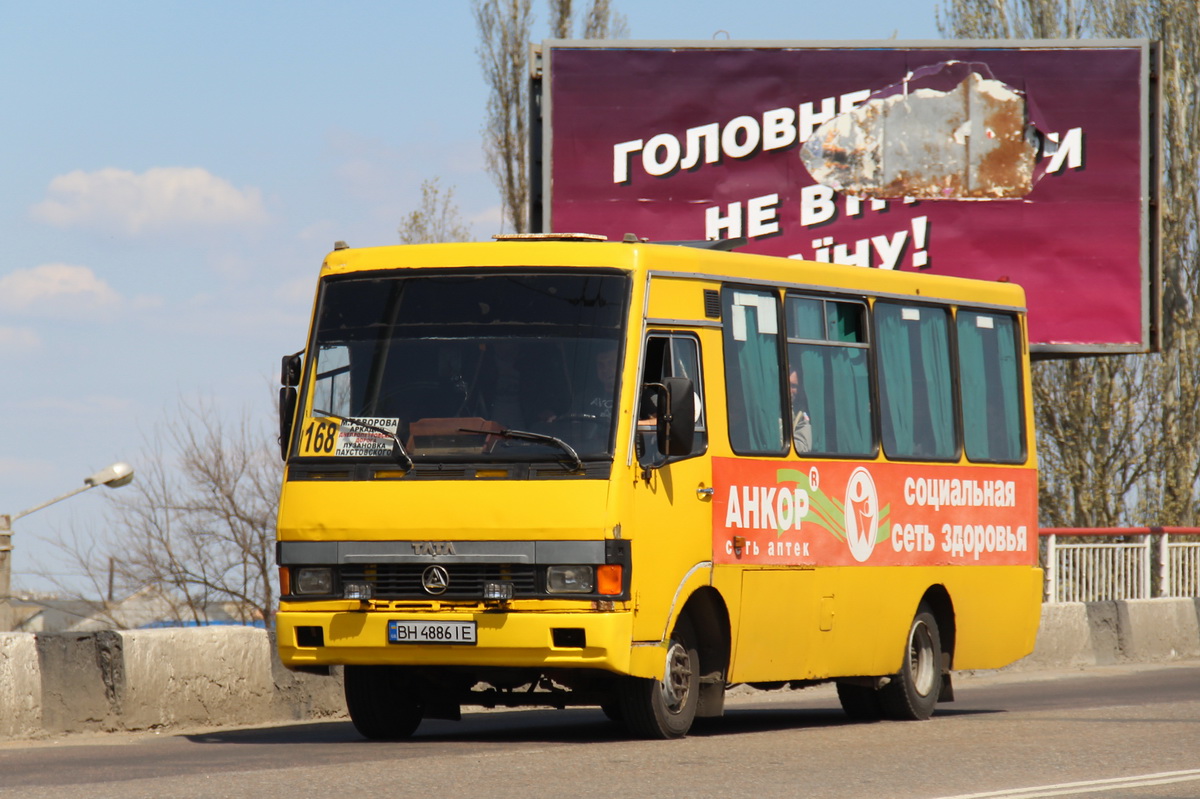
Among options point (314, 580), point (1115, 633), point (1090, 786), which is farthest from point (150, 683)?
point (1115, 633)

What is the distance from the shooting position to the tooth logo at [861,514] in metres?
13.4

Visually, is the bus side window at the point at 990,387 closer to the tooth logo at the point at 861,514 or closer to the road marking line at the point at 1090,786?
the tooth logo at the point at 861,514

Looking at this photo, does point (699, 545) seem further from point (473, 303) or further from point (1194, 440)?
point (1194, 440)

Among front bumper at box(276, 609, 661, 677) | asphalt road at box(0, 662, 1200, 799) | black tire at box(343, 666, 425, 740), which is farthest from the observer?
black tire at box(343, 666, 425, 740)

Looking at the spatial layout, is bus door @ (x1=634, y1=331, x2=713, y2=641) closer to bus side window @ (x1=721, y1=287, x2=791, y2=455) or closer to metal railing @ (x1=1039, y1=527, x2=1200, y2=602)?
bus side window @ (x1=721, y1=287, x2=791, y2=455)

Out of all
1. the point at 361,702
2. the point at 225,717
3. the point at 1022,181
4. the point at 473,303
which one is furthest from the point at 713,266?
the point at 1022,181

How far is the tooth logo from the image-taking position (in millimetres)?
13383

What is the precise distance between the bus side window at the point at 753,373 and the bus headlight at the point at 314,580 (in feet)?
8.44

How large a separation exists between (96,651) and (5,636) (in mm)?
587

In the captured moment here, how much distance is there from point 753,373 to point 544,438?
191 cm

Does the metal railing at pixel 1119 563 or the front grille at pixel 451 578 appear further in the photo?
the metal railing at pixel 1119 563

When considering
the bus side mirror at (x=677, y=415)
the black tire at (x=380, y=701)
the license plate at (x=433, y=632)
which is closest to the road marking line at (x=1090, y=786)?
the bus side mirror at (x=677, y=415)

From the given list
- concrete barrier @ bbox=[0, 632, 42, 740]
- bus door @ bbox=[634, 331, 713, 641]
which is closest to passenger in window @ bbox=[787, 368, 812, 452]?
bus door @ bbox=[634, 331, 713, 641]

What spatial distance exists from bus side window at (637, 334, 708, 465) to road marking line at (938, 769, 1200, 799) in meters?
3.27
